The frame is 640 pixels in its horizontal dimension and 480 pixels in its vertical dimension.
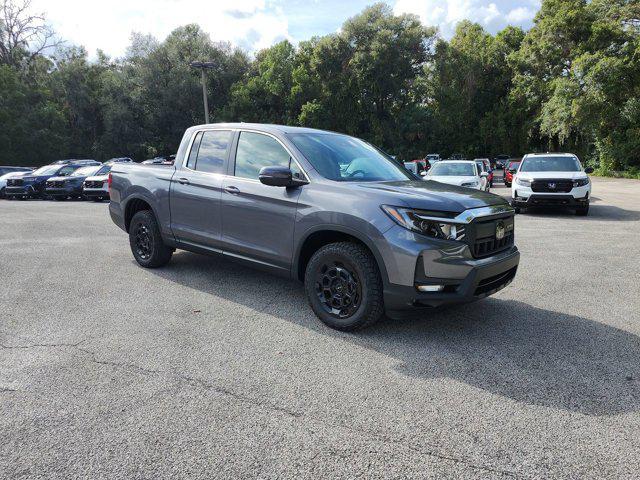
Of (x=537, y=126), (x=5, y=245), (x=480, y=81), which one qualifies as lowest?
(x=5, y=245)

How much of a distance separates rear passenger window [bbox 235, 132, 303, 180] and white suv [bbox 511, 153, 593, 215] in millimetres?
9973

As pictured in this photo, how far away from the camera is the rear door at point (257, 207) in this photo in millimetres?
4727

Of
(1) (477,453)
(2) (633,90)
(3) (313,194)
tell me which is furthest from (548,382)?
(2) (633,90)

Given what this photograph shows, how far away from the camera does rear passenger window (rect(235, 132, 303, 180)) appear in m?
4.95

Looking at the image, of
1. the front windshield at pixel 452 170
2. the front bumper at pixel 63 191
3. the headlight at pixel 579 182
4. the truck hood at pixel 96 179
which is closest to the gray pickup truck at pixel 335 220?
the headlight at pixel 579 182

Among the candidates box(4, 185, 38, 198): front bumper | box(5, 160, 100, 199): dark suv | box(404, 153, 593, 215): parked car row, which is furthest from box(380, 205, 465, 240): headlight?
box(4, 185, 38, 198): front bumper

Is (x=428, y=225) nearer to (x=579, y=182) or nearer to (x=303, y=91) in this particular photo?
(x=579, y=182)

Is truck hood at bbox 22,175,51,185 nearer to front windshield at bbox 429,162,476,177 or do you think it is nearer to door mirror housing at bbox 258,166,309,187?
front windshield at bbox 429,162,476,177

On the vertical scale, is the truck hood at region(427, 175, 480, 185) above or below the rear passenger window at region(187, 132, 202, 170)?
below

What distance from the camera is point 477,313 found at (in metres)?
4.94

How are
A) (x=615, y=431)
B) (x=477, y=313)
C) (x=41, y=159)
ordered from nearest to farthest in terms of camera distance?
(x=615, y=431) < (x=477, y=313) < (x=41, y=159)

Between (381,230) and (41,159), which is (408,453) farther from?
(41,159)

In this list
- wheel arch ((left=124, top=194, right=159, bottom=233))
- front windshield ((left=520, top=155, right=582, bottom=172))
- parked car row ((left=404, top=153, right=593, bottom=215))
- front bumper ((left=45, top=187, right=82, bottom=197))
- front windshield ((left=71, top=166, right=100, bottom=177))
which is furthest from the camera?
front windshield ((left=71, top=166, right=100, bottom=177))

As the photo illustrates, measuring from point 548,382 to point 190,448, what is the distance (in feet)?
8.05
